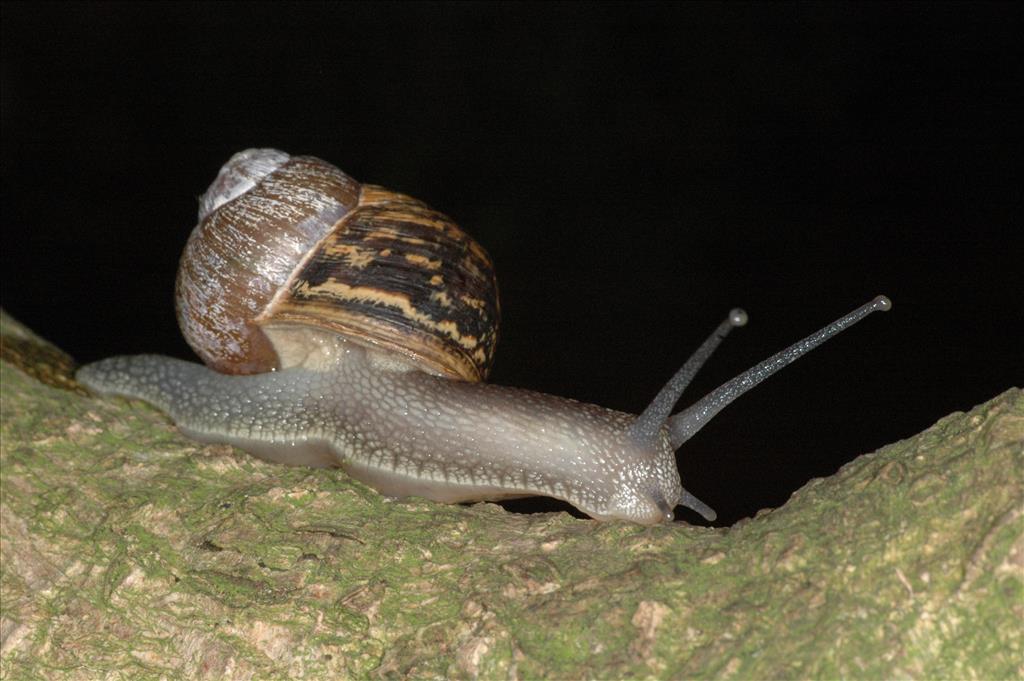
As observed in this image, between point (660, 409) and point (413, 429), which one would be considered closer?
point (660, 409)

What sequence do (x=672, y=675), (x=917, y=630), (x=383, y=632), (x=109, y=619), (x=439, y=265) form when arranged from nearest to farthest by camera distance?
(x=917, y=630) → (x=672, y=675) → (x=383, y=632) → (x=109, y=619) → (x=439, y=265)

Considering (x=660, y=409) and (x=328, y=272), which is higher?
(x=660, y=409)

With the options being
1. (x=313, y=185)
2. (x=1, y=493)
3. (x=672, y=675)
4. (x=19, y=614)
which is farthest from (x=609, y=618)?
(x=313, y=185)

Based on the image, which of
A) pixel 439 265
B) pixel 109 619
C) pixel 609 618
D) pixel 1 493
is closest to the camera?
pixel 609 618

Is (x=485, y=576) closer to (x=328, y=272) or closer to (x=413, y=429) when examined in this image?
(x=413, y=429)

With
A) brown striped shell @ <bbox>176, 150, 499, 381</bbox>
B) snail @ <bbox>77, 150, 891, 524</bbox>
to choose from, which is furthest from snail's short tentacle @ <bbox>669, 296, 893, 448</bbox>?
brown striped shell @ <bbox>176, 150, 499, 381</bbox>

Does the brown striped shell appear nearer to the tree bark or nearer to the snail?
the snail

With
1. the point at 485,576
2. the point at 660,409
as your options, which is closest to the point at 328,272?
the point at 660,409

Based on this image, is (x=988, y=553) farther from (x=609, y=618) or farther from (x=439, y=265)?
(x=439, y=265)
